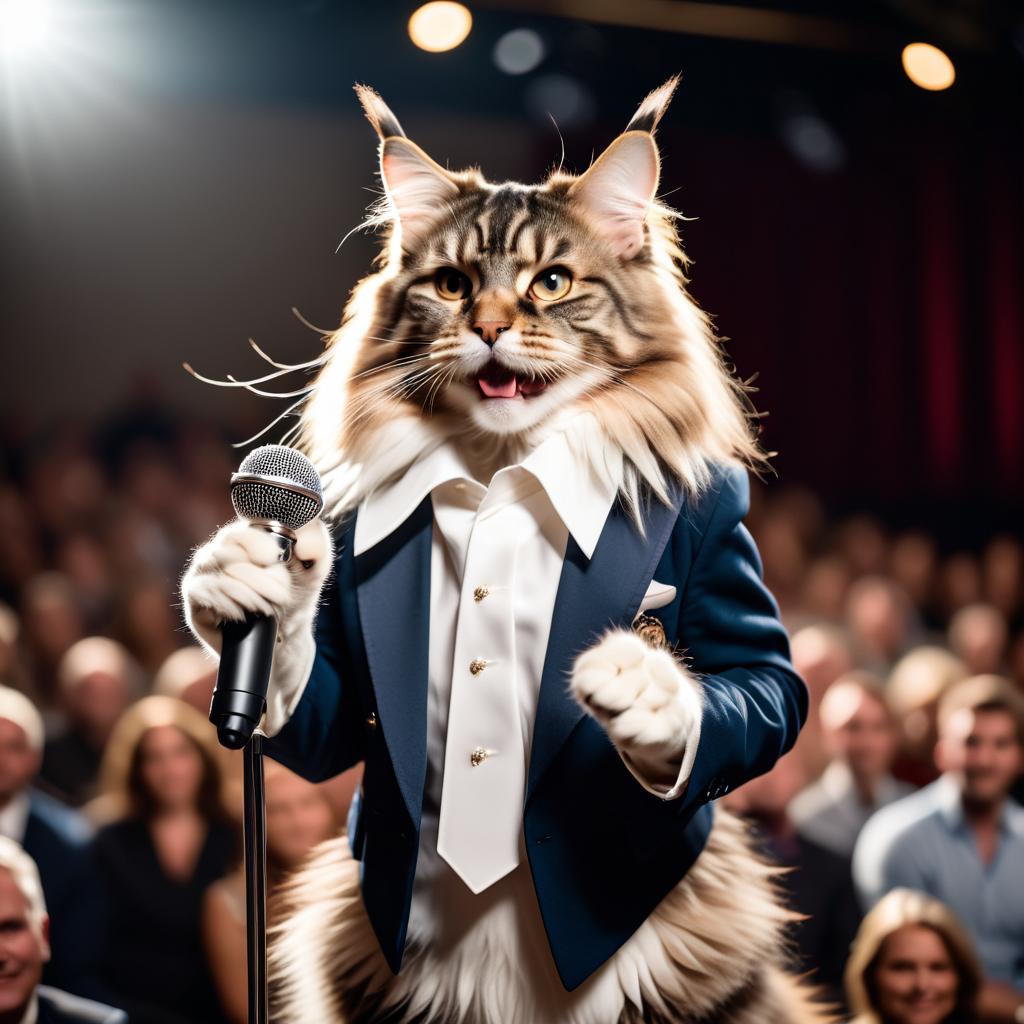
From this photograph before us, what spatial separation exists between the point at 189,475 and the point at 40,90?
1804 millimetres

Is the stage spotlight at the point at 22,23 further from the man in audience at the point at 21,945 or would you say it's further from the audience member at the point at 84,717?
the man in audience at the point at 21,945

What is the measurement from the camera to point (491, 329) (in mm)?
1137

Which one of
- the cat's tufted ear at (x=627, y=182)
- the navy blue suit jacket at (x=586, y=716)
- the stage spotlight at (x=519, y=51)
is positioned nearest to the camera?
the navy blue suit jacket at (x=586, y=716)

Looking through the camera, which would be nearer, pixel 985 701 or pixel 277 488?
pixel 277 488

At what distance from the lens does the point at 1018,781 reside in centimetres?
315

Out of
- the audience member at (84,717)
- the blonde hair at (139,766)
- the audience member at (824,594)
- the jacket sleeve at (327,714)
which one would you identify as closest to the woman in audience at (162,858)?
the blonde hair at (139,766)

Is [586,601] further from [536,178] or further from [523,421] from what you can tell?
[536,178]

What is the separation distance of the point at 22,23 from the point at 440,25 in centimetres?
144

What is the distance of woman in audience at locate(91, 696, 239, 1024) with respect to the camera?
2.70 meters

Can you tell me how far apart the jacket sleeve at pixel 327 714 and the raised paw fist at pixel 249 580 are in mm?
97

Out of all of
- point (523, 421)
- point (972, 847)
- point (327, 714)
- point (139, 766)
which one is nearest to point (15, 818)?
point (139, 766)

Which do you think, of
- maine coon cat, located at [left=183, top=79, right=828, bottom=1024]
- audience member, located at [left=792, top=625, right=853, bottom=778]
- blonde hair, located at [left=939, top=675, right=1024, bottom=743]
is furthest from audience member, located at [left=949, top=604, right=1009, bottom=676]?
maine coon cat, located at [left=183, top=79, right=828, bottom=1024]

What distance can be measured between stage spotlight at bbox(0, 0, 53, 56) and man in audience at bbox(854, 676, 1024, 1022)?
133 inches

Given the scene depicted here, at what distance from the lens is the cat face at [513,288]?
3.79 ft
